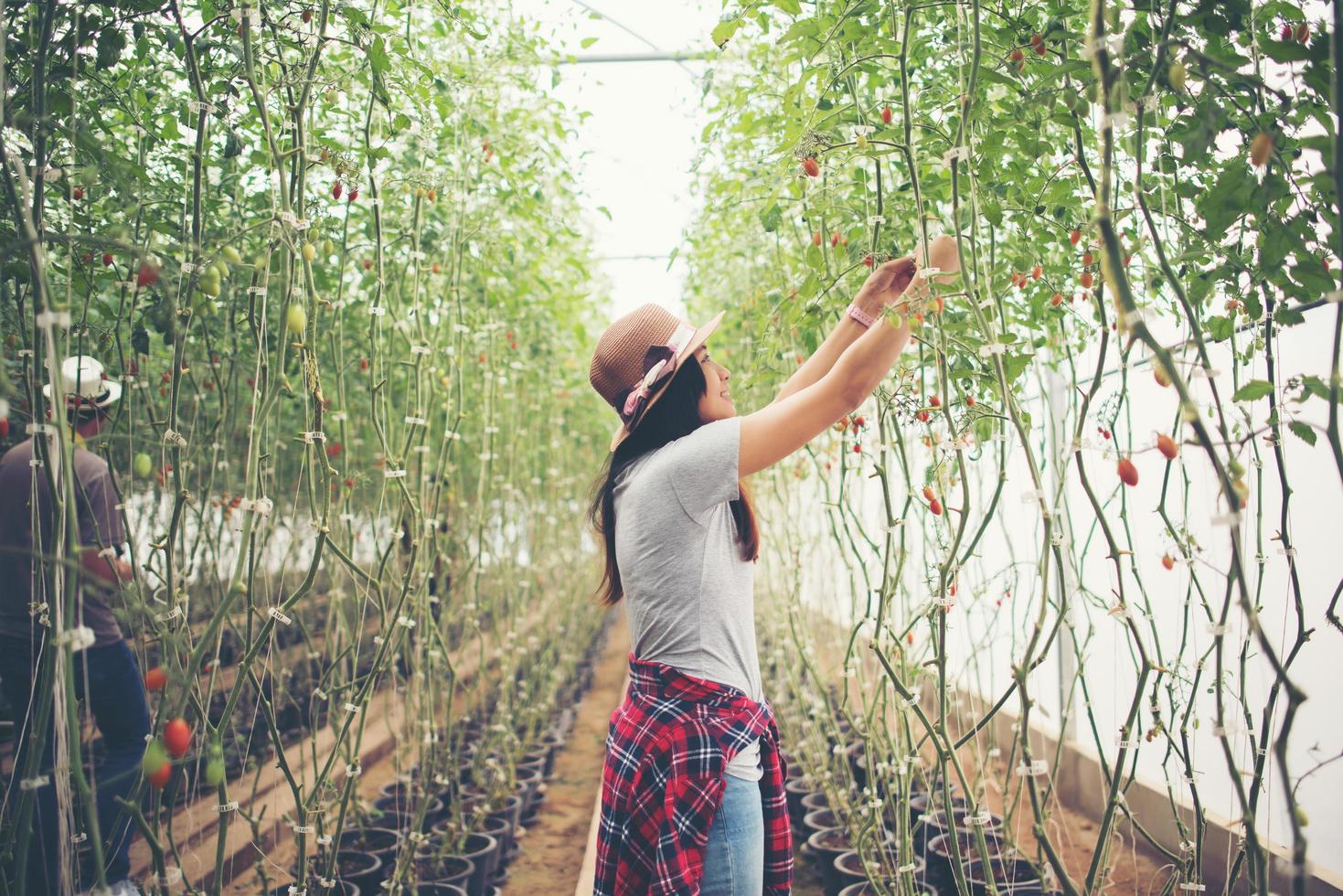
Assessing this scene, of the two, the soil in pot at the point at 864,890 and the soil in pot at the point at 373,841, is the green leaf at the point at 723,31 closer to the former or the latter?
the soil in pot at the point at 864,890

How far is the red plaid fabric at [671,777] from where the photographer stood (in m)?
1.12

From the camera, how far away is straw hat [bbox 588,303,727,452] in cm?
126

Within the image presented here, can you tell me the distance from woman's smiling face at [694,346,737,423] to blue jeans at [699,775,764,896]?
1.63 ft

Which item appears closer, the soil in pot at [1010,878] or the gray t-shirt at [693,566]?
the gray t-shirt at [693,566]

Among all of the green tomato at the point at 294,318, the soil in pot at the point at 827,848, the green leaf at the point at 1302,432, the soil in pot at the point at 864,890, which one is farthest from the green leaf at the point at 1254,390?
the soil in pot at the point at 827,848

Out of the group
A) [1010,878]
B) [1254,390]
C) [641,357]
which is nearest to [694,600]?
[641,357]

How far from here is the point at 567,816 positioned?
11.1ft

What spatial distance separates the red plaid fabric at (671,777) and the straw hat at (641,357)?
37 centimetres

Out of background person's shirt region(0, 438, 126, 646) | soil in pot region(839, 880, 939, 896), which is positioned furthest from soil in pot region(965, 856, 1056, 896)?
background person's shirt region(0, 438, 126, 646)

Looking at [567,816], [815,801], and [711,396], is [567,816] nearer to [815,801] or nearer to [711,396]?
[815,801]

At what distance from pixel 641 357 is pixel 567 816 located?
2579 millimetres

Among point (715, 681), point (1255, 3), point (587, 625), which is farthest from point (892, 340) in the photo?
point (587, 625)

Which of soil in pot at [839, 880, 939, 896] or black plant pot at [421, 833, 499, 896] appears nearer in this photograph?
soil in pot at [839, 880, 939, 896]

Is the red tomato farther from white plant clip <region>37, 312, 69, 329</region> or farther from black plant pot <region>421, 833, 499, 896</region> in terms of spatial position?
black plant pot <region>421, 833, 499, 896</region>
